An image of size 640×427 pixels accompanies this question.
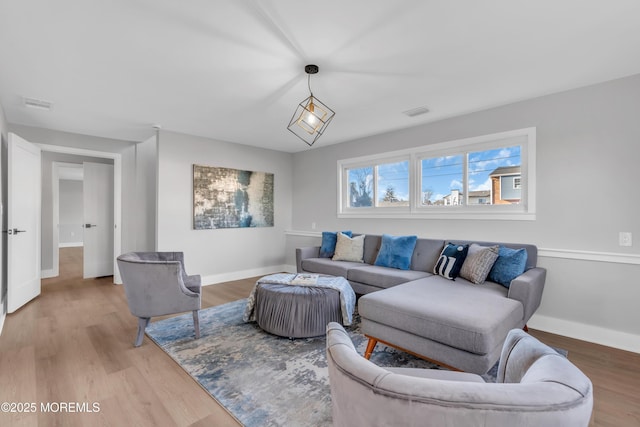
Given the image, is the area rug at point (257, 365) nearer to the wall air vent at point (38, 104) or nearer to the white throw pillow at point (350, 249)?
the white throw pillow at point (350, 249)

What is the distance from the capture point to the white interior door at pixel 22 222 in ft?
11.4

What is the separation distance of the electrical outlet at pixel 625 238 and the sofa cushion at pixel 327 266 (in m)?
2.67

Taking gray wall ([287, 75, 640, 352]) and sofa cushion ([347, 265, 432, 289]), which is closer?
gray wall ([287, 75, 640, 352])

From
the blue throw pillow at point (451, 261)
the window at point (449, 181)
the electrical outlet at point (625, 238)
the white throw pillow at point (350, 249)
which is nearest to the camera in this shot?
the electrical outlet at point (625, 238)

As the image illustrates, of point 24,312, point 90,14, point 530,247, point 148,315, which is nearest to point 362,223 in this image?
point 530,247

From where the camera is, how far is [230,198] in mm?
5215

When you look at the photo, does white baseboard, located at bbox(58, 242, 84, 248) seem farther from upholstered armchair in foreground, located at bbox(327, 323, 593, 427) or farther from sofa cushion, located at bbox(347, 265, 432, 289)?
upholstered armchair in foreground, located at bbox(327, 323, 593, 427)

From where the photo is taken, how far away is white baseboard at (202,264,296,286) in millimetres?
4952

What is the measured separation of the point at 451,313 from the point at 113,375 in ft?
8.30

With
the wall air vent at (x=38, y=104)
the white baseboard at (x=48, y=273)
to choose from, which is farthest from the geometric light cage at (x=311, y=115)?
the white baseboard at (x=48, y=273)

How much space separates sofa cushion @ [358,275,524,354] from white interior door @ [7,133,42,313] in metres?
4.10

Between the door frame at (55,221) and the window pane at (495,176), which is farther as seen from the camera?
the door frame at (55,221)

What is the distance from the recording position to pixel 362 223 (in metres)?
4.92

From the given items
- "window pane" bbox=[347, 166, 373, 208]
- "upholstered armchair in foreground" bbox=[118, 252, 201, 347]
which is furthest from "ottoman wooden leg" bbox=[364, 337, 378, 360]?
"window pane" bbox=[347, 166, 373, 208]
